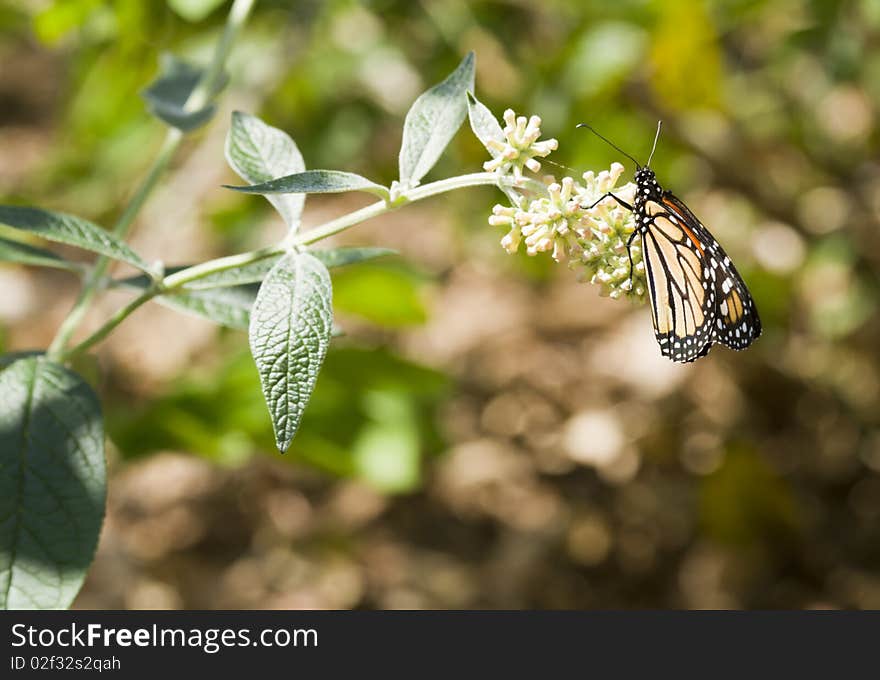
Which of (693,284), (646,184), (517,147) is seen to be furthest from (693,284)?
(517,147)

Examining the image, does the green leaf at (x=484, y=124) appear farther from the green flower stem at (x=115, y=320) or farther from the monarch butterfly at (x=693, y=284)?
the green flower stem at (x=115, y=320)

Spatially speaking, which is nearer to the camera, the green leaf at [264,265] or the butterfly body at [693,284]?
the green leaf at [264,265]

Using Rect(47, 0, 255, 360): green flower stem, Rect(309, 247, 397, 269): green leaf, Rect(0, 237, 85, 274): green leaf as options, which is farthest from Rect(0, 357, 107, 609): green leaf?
Rect(309, 247, 397, 269): green leaf

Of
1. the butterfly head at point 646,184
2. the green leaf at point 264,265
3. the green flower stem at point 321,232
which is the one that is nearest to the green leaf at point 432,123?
the green flower stem at point 321,232

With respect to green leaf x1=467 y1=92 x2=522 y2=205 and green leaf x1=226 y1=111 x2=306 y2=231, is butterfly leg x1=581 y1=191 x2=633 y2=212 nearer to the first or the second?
green leaf x1=467 y1=92 x2=522 y2=205

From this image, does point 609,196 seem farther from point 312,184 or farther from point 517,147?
point 312,184

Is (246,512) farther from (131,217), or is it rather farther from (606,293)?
(606,293)
